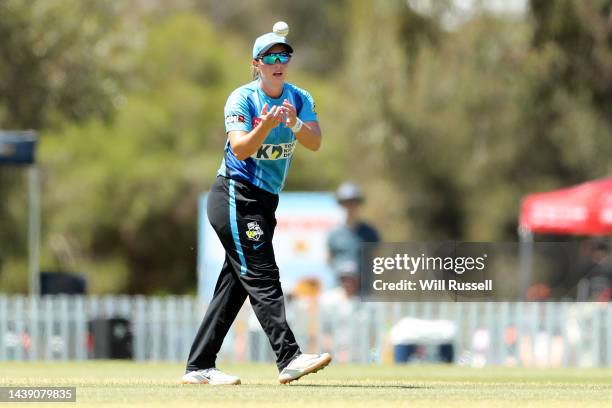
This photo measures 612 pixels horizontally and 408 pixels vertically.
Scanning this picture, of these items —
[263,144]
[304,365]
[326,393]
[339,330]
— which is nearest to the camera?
[326,393]

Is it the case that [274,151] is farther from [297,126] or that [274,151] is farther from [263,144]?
[297,126]

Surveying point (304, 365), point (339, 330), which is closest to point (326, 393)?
point (304, 365)

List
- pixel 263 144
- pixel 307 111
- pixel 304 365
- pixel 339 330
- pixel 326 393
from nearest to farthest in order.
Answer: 1. pixel 326 393
2. pixel 304 365
3. pixel 263 144
4. pixel 307 111
5. pixel 339 330

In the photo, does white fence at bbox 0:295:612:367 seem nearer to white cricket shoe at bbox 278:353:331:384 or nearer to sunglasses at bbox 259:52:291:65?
white cricket shoe at bbox 278:353:331:384

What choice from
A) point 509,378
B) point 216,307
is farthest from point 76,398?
point 509,378

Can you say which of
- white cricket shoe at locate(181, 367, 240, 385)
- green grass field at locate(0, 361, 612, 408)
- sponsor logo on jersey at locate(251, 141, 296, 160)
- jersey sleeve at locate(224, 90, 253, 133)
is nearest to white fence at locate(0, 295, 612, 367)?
green grass field at locate(0, 361, 612, 408)

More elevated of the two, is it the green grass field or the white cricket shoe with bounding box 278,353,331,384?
the white cricket shoe with bounding box 278,353,331,384

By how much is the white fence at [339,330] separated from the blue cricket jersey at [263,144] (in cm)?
849

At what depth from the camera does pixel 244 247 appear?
915cm

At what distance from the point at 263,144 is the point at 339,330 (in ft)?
31.8

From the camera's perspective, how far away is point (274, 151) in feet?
30.0

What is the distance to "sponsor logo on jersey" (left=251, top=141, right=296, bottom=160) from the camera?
9.12 metres

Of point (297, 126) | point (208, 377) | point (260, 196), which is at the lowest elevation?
point (208, 377)

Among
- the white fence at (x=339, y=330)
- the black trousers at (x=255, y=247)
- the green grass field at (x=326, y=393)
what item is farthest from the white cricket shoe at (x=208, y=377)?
the white fence at (x=339, y=330)
